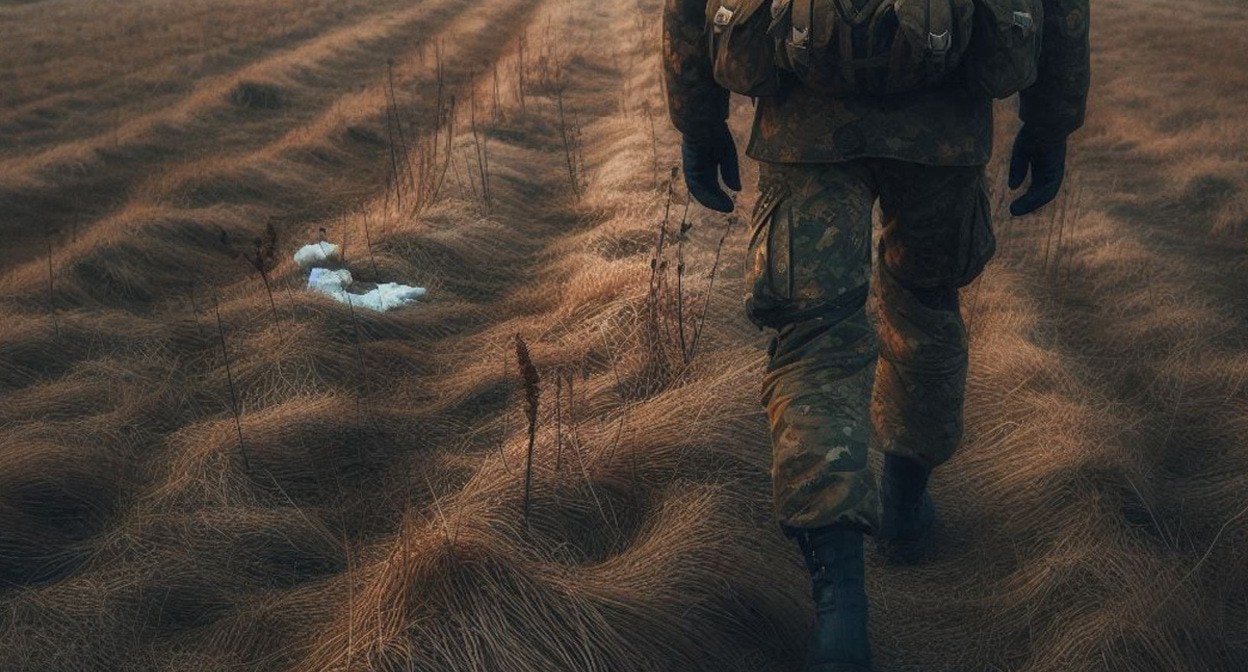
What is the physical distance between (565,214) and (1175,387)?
12.0ft

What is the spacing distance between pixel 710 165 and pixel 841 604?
1292mm

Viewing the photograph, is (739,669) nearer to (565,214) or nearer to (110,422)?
(110,422)

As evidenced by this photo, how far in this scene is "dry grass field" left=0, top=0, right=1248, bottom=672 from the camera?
274 centimetres

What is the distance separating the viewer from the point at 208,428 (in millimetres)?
3859

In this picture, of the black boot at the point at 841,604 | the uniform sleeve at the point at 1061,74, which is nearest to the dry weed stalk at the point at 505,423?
the black boot at the point at 841,604

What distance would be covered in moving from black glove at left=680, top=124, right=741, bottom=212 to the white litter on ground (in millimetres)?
2361

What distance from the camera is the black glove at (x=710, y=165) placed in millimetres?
3061

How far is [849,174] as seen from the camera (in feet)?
8.61

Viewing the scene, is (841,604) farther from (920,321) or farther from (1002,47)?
(1002,47)

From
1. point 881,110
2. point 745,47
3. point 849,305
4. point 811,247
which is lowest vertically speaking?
point 849,305

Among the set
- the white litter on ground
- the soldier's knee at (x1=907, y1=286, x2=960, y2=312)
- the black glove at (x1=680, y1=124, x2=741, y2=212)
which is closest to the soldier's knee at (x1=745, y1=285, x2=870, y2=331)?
the soldier's knee at (x1=907, y1=286, x2=960, y2=312)

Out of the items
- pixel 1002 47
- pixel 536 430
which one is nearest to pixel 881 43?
pixel 1002 47

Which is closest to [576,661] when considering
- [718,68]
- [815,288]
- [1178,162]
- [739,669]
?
[739,669]

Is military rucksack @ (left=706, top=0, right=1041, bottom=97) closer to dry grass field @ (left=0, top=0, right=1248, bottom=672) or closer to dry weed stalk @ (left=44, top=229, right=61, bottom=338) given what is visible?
dry grass field @ (left=0, top=0, right=1248, bottom=672)
